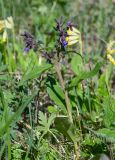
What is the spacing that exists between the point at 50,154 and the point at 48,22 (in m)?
1.87

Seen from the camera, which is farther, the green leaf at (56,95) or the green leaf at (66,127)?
the green leaf at (56,95)

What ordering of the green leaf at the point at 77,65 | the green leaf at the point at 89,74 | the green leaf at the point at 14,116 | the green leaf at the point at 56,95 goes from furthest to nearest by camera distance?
the green leaf at the point at 77,65
the green leaf at the point at 56,95
the green leaf at the point at 89,74
the green leaf at the point at 14,116

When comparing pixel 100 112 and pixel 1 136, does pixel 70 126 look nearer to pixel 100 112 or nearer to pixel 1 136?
pixel 1 136

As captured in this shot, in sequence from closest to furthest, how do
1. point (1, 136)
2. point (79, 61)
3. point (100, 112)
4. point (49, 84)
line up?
point (1, 136) → point (49, 84) → point (100, 112) → point (79, 61)

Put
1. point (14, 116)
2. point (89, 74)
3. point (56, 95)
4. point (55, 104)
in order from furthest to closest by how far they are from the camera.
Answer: point (55, 104)
point (56, 95)
point (89, 74)
point (14, 116)

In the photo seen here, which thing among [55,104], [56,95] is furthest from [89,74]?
[55,104]

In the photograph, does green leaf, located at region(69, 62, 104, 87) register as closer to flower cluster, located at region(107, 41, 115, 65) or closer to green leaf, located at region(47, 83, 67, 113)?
green leaf, located at region(47, 83, 67, 113)

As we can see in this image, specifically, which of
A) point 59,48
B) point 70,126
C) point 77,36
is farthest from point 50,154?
point 77,36

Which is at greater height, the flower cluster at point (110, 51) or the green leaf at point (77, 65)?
the flower cluster at point (110, 51)

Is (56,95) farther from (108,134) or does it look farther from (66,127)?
(108,134)

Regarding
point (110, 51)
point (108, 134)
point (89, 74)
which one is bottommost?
point (108, 134)

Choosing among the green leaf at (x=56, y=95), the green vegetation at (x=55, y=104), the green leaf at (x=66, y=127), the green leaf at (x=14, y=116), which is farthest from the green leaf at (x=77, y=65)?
the green leaf at (x=14, y=116)

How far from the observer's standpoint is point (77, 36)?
2.45 metres

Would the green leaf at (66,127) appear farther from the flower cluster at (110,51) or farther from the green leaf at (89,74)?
the flower cluster at (110,51)
